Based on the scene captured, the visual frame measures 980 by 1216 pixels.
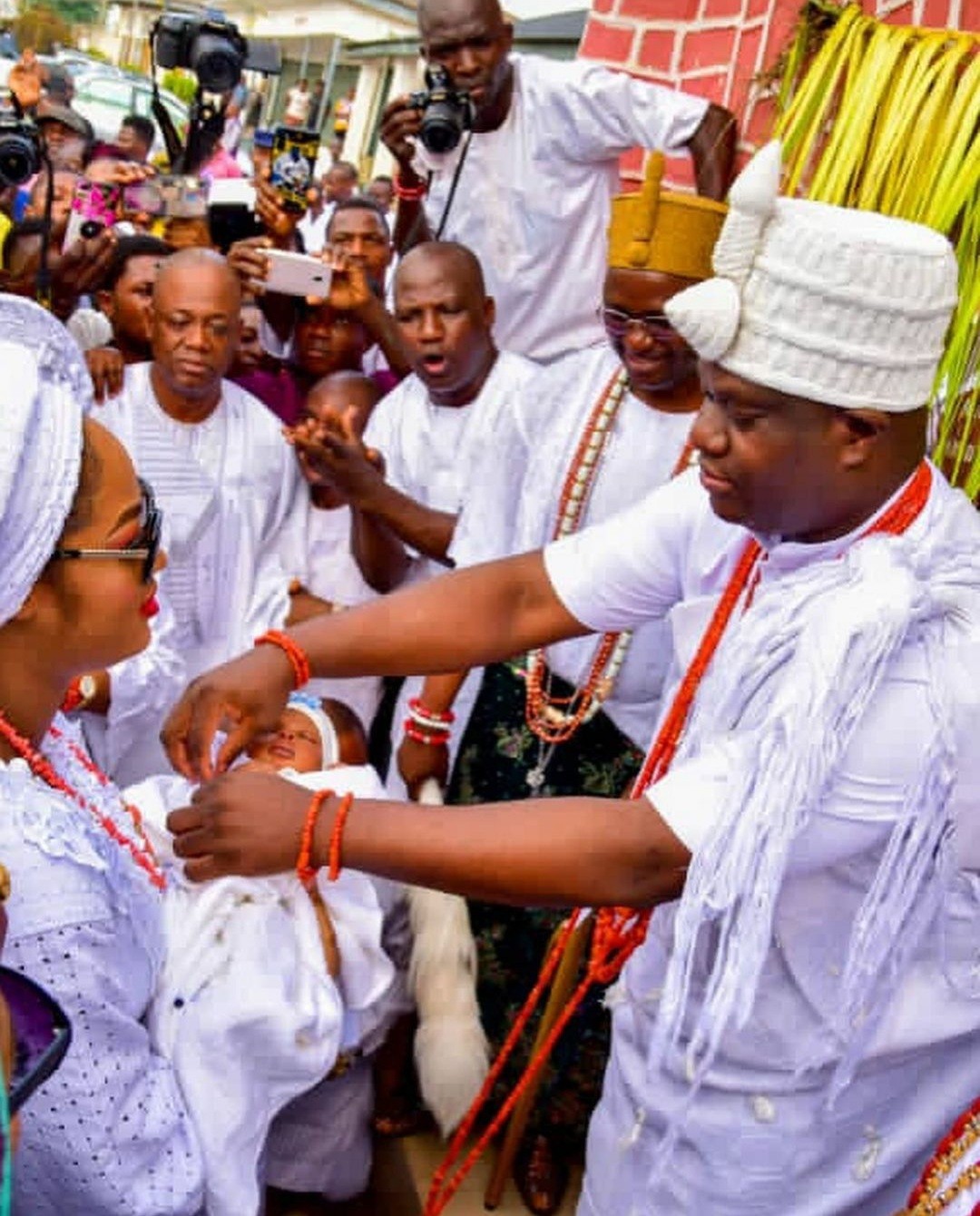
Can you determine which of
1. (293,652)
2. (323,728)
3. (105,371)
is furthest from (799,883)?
(105,371)

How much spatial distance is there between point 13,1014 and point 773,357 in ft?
3.38

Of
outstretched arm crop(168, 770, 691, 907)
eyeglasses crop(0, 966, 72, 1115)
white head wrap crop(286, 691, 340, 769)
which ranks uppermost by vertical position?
eyeglasses crop(0, 966, 72, 1115)

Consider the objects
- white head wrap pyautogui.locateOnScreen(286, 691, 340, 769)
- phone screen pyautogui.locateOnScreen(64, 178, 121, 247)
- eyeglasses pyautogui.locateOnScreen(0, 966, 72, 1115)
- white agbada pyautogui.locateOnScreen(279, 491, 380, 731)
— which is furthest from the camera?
phone screen pyautogui.locateOnScreen(64, 178, 121, 247)

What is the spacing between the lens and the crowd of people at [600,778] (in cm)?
147

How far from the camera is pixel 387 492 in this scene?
10.3 ft

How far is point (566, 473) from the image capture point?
2748mm

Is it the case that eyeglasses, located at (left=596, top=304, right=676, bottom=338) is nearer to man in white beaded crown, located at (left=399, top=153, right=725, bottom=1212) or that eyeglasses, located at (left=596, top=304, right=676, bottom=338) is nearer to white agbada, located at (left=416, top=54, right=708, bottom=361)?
man in white beaded crown, located at (left=399, top=153, right=725, bottom=1212)

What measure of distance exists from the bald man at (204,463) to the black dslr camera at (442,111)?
2.25 ft

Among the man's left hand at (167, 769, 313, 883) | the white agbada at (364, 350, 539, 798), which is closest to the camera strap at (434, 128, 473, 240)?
the white agbada at (364, 350, 539, 798)

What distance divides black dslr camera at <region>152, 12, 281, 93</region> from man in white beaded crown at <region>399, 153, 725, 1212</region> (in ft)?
6.99

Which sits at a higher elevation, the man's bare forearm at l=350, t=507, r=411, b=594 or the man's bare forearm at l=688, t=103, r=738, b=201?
the man's bare forearm at l=688, t=103, r=738, b=201

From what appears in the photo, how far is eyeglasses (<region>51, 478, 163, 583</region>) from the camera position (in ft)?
5.50

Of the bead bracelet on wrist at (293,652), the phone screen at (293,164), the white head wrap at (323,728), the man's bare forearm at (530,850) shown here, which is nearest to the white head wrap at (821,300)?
the man's bare forearm at (530,850)

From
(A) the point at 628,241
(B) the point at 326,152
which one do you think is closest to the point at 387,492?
(A) the point at 628,241
